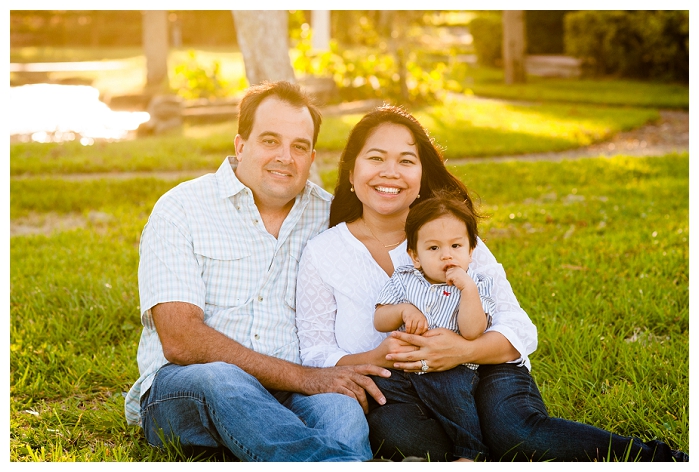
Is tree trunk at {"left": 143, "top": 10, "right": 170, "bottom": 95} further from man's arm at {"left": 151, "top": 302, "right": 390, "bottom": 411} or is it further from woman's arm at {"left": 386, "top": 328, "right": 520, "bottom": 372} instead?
woman's arm at {"left": 386, "top": 328, "right": 520, "bottom": 372}

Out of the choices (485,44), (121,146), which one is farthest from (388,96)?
(485,44)

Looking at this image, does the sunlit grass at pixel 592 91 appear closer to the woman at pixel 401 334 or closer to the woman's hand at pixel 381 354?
the woman at pixel 401 334

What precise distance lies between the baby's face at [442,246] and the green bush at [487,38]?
18.4 m

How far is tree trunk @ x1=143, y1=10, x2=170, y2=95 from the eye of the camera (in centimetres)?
1602

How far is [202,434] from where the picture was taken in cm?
278

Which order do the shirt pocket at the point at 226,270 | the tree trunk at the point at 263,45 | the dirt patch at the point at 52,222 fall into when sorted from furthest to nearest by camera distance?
the dirt patch at the point at 52,222
the tree trunk at the point at 263,45
the shirt pocket at the point at 226,270

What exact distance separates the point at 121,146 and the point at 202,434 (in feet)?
28.6

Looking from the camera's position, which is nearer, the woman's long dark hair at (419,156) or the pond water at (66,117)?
the woman's long dark hair at (419,156)

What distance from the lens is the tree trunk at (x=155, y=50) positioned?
16016 millimetres

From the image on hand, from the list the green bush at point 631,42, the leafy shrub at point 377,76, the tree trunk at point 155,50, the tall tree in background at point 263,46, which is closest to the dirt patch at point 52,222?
the tall tree in background at point 263,46

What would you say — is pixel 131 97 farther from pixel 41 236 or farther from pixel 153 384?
pixel 153 384

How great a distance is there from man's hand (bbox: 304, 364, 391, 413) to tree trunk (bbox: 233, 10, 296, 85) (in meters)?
3.67

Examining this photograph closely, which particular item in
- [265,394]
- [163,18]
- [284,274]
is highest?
[163,18]
